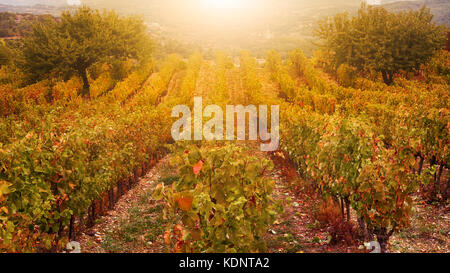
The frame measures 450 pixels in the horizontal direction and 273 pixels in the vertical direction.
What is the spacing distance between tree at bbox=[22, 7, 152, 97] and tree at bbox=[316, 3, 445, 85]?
1632cm

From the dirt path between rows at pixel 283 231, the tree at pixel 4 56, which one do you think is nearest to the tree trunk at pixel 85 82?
the tree at pixel 4 56

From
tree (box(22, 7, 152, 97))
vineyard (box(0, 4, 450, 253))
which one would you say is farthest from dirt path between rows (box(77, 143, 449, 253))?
tree (box(22, 7, 152, 97))

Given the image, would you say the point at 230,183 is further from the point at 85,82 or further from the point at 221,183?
the point at 85,82

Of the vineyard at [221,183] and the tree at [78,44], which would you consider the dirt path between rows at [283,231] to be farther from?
the tree at [78,44]

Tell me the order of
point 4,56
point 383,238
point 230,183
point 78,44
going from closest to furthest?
point 230,183 → point 383,238 → point 78,44 → point 4,56

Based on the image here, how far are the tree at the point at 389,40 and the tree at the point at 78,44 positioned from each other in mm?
16323

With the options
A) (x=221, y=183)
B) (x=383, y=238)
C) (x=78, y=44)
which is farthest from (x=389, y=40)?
(x=221, y=183)

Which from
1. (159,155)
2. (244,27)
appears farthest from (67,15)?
(244,27)

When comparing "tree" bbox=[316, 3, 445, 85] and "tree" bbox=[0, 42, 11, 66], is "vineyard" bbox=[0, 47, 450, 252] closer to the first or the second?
"tree" bbox=[316, 3, 445, 85]

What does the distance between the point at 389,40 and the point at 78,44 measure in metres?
20.3

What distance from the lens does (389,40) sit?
20906mm

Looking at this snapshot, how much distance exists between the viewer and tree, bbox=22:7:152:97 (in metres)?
20.8

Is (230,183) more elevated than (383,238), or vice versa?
(230,183)
